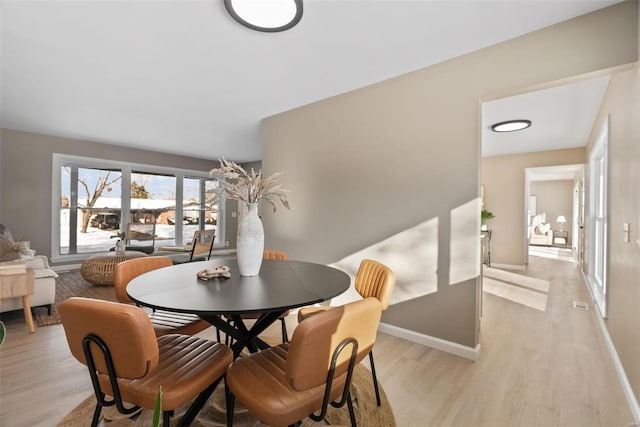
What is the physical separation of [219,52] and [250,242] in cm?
179

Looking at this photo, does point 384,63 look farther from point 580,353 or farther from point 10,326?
point 10,326

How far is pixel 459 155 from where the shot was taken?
100 inches

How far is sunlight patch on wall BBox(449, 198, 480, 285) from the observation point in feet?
8.09

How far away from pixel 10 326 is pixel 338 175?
3840mm

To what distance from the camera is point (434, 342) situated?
2645 mm

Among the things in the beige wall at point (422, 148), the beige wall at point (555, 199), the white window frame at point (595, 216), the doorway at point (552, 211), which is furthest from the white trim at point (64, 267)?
the beige wall at point (555, 199)

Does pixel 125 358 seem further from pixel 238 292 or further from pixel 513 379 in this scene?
pixel 513 379

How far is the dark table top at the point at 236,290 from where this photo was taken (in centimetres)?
132

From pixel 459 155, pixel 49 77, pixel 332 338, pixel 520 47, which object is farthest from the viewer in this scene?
pixel 49 77

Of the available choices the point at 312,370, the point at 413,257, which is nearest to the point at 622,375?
the point at 413,257

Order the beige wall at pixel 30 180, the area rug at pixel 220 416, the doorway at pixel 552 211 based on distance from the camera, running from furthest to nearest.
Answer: the doorway at pixel 552 211 → the beige wall at pixel 30 180 → the area rug at pixel 220 416

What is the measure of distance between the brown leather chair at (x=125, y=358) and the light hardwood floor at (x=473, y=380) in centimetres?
100

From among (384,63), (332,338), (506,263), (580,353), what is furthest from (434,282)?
(506,263)

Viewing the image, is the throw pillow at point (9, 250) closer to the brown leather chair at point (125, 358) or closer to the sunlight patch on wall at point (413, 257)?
the brown leather chair at point (125, 358)
